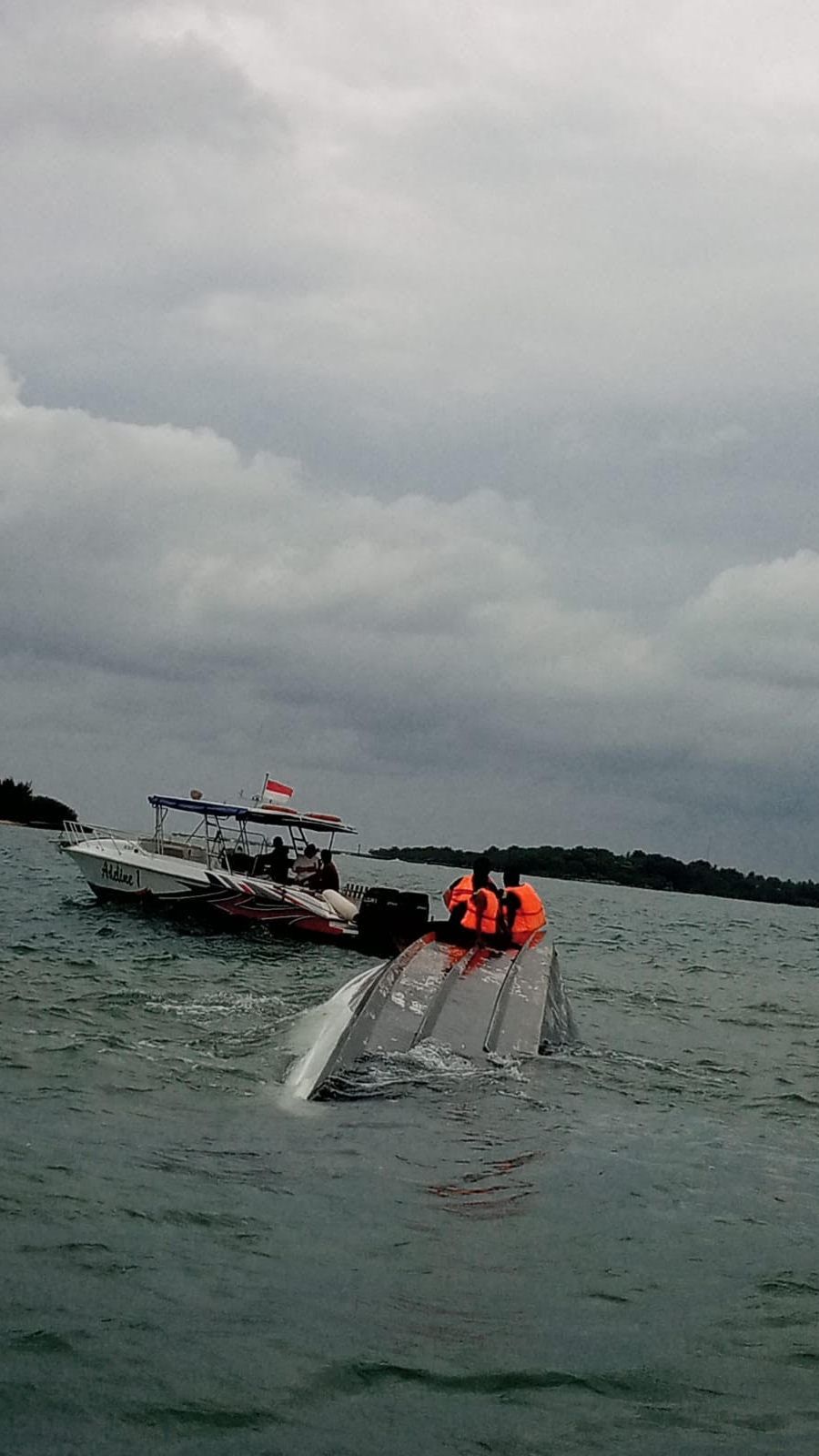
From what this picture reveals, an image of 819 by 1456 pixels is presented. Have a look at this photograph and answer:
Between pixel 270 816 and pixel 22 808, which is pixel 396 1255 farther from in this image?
pixel 22 808

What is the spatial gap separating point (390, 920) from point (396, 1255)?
1599 centimetres

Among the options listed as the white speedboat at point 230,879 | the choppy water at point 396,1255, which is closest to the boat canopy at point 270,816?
the white speedboat at point 230,879

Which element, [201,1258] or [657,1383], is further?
[201,1258]

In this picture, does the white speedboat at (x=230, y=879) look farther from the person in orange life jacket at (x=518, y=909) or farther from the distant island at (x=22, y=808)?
the distant island at (x=22, y=808)

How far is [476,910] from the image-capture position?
53.0ft

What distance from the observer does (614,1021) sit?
17.2 m

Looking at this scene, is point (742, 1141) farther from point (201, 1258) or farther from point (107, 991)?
point (107, 991)

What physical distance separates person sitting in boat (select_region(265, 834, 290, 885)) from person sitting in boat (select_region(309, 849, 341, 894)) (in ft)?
2.47

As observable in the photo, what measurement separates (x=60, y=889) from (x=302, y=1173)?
31306mm

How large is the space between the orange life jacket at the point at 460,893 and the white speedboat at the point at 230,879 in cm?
551

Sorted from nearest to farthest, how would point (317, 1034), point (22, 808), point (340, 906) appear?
point (317, 1034), point (340, 906), point (22, 808)

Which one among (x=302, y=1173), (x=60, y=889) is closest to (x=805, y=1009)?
(x=302, y=1173)

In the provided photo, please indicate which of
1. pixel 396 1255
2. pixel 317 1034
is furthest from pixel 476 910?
pixel 396 1255

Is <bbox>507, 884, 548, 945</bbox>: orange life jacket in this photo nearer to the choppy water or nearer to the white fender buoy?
the choppy water
